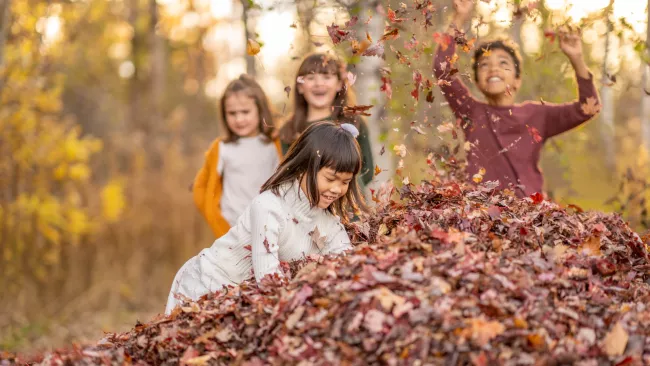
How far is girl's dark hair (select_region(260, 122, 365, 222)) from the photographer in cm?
332

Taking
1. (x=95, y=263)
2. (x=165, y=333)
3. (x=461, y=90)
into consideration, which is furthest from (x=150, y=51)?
(x=165, y=333)

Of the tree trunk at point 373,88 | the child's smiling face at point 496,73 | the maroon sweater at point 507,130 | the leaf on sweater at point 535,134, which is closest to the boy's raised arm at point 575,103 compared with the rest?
the maroon sweater at point 507,130

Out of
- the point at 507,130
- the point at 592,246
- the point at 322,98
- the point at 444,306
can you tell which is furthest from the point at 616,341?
the point at 322,98

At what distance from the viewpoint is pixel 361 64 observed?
18.9 feet

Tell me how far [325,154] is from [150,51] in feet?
39.9

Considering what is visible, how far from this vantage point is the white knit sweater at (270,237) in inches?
134

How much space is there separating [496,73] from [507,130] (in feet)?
1.24

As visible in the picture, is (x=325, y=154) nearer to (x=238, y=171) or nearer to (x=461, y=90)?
(x=461, y=90)

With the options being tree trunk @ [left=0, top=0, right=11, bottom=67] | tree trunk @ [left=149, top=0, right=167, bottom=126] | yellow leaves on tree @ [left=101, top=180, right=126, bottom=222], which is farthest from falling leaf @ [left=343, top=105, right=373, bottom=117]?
tree trunk @ [left=149, top=0, right=167, bottom=126]

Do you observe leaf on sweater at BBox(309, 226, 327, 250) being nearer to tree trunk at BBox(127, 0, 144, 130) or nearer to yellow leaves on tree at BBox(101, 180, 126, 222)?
yellow leaves on tree at BBox(101, 180, 126, 222)

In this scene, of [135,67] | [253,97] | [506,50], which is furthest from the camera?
[135,67]

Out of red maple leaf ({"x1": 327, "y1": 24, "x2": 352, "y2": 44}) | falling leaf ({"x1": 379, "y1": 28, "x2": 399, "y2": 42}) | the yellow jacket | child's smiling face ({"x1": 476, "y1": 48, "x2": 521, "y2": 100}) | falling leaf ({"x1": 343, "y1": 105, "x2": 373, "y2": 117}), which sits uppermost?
Result: red maple leaf ({"x1": 327, "y1": 24, "x2": 352, "y2": 44})

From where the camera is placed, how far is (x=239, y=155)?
523 centimetres

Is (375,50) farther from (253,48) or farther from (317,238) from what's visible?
(317,238)
